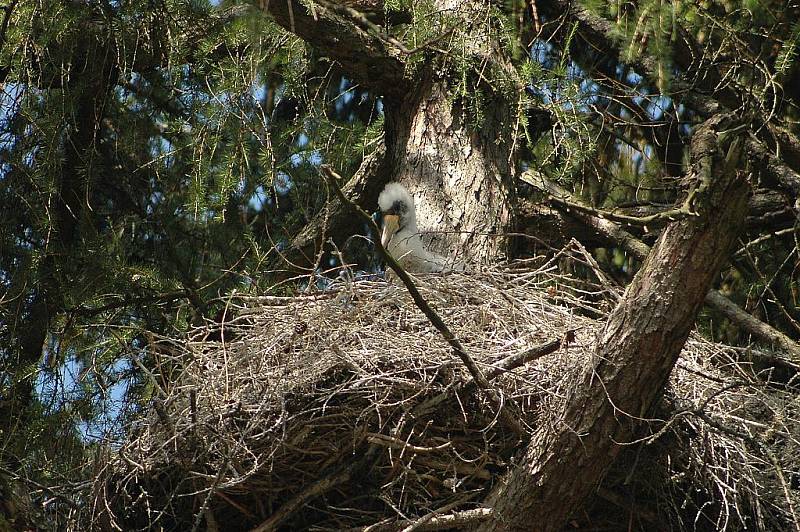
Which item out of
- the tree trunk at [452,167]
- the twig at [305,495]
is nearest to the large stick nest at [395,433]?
the twig at [305,495]

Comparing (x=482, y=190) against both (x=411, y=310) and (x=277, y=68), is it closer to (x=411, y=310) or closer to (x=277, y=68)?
(x=411, y=310)

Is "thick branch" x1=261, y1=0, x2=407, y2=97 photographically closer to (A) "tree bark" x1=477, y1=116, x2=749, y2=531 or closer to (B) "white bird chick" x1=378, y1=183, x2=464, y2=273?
(B) "white bird chick" x1=378, y1=183, x2=464, y2=273

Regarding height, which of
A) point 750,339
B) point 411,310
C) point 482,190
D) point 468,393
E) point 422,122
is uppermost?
point 422,122

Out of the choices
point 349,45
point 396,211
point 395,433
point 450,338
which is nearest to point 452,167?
point 396,211

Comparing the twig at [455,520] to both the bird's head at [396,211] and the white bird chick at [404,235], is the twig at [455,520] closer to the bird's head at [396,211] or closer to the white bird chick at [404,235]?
the white bird chick at [404,235]

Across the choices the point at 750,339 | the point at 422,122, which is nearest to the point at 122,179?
the point at 422,122

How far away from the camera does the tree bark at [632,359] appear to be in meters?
3.39

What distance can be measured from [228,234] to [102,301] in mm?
830

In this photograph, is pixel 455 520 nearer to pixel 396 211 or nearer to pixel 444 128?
pixel 396 211

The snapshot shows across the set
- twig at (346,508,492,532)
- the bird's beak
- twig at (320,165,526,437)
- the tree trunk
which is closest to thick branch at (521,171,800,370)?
the tree trunk

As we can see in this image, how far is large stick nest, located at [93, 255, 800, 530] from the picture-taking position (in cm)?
396

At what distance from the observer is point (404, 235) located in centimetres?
512

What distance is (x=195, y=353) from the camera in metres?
4.30

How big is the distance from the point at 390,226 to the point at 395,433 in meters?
1.44
